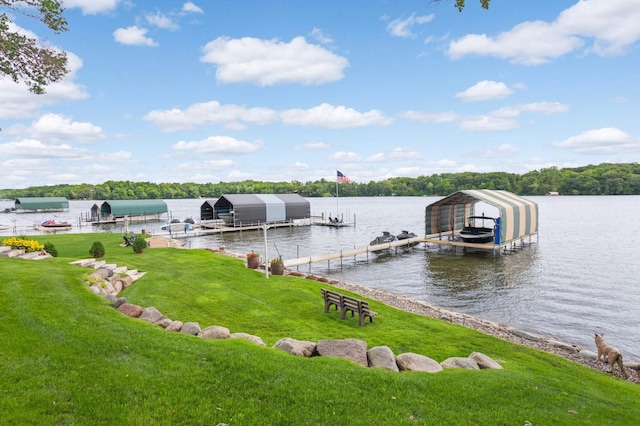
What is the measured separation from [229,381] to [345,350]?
2.76 m

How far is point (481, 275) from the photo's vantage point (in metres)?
27.3

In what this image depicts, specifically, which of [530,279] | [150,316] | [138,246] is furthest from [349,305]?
[530,279]

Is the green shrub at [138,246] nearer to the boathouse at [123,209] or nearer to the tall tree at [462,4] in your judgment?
the tall tree at [462,4]

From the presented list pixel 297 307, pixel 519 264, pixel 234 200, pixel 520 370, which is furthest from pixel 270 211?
pixel 520 370

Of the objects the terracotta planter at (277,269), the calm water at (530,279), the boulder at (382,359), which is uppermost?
the boulder at (382,359)

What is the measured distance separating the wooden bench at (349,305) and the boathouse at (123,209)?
66024 mm

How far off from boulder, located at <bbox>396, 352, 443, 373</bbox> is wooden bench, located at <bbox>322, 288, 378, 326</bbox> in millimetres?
4271

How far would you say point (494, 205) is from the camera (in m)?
34.8

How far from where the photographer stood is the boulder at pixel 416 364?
306 inches

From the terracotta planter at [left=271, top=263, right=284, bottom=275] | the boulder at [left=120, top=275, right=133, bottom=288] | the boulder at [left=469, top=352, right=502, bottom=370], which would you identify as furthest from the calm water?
the boulder at [left=120, top=275, right=133, bottom=288]

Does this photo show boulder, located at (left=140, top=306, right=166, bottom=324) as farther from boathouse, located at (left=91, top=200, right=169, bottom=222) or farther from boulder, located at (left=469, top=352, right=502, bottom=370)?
boathouse, located at (left=91, top=200, right=169, bottom=222)

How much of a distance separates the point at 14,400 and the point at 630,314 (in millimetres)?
23854

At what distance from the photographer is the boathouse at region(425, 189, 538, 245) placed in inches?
1403

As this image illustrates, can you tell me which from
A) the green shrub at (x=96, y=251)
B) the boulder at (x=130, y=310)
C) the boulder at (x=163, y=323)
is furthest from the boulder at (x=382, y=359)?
the green shrub at (x=96, y=251)
